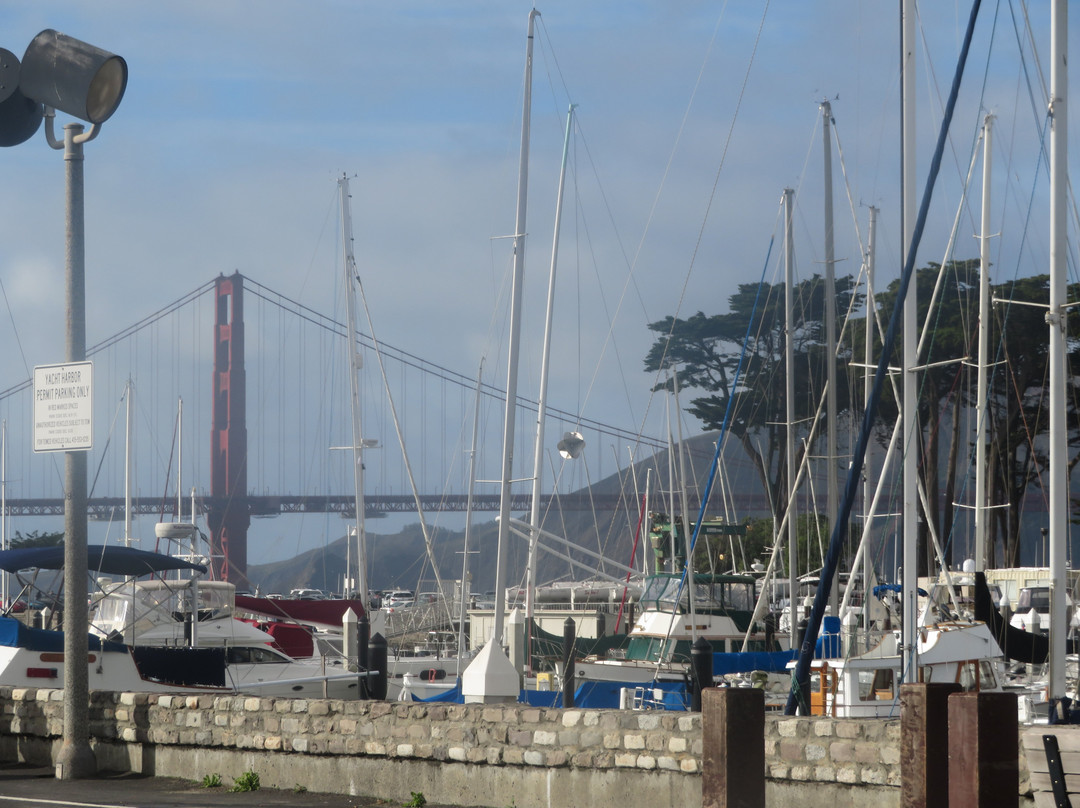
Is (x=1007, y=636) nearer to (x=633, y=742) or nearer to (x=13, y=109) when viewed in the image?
(x=633, y=742)

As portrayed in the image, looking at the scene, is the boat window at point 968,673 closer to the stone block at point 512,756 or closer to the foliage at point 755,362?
the stone block at point 512,756

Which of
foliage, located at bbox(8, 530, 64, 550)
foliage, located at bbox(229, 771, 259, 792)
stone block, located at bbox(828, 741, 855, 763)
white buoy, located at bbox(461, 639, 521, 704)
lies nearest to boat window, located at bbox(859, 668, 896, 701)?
white buoy, located at bbox(461, 639, 521, 704)

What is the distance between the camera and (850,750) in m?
8.59

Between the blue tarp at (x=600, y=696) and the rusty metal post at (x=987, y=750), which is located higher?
the rusty metal post at (x=987, y=750)

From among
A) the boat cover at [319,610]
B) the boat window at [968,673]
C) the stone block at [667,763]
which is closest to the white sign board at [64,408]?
the stone block at [667,763]

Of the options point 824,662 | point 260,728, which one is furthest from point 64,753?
point 824,662

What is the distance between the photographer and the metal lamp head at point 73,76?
10469mm

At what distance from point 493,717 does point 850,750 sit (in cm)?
262

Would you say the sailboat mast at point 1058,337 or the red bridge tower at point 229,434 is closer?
the sailboat mast at point 1058,337

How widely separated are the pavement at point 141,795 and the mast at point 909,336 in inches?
255

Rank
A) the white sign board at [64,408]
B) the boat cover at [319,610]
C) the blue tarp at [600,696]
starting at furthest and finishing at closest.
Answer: the boat cover at [319,610], the blue tarp at [600,696], the white sign board at [64,408]

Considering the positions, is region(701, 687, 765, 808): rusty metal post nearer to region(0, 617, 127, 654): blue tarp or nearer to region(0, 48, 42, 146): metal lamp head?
region(0, 48, 42, 146): metal lamp head

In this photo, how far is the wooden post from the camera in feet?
20.7

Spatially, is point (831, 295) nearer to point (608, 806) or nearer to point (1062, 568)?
point (1062, 568)
